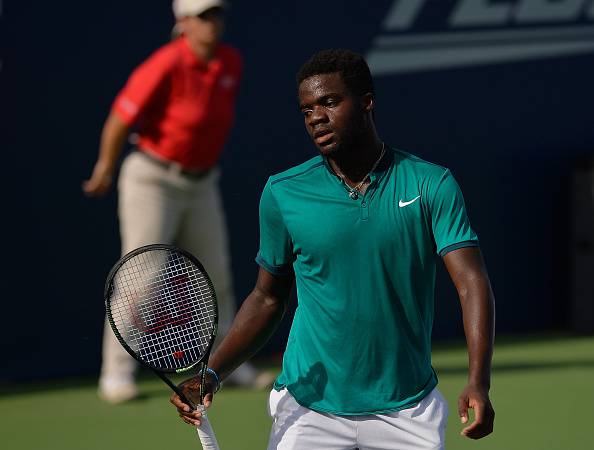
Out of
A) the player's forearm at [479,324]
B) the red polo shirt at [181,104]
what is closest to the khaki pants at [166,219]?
the red polo shirt at [181,104]

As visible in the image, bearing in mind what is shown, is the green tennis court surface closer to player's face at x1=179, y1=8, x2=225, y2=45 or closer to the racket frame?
player's face at x1=179, y1=8, x2=225, y2=45

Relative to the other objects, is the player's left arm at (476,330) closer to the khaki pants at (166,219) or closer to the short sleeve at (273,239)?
the short sleeve at (273,239)

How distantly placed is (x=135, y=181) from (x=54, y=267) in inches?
35.5

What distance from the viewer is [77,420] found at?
20.2ft

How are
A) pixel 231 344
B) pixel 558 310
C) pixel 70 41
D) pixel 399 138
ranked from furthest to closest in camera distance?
pixel 558 310 < pixel 399 138 < pixel 70 41 < pixel 231 344

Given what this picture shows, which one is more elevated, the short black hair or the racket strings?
the short black hair

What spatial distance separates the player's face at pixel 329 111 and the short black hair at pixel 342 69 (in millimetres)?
15

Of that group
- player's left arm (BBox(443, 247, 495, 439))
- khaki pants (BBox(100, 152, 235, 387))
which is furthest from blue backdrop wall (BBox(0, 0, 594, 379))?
player's left arm (BBox(443, 247, 495, 439))

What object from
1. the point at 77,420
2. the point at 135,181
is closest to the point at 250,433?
the point at 77,420

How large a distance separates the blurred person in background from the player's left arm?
11.5ft

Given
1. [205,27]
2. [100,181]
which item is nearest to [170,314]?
[100,181]

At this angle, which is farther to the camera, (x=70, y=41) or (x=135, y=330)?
(x=70, y=41)

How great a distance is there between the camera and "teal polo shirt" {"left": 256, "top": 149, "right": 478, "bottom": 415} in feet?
10.5

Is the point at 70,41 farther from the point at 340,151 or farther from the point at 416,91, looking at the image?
the point at 340,151
